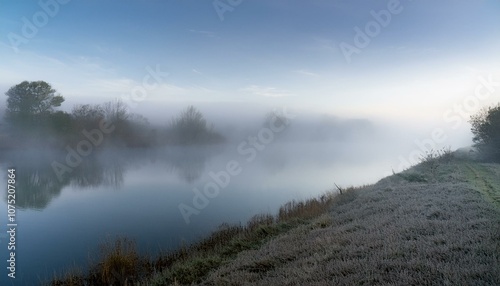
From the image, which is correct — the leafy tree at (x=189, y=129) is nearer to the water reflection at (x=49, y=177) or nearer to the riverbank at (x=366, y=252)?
the water reflection at (x=49, y=177)

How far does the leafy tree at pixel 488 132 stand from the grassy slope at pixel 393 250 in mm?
19535

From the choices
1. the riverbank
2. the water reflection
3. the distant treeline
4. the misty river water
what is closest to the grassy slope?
the riverbank

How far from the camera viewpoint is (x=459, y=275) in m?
4.50

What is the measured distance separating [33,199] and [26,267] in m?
11.8

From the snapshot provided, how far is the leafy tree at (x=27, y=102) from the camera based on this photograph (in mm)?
45125

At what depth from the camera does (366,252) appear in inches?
247

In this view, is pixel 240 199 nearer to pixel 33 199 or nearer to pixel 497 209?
pixel 33 199

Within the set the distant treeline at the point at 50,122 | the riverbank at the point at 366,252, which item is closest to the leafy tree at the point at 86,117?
the distant treeline at the point at 50,122

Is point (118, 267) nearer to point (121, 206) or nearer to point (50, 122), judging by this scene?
point (121, 206)

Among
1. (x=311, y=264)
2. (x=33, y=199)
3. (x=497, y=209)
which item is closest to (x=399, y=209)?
(x=497, y=209)

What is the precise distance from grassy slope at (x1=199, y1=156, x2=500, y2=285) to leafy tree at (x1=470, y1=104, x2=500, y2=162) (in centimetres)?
1954

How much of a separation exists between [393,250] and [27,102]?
5299 cm

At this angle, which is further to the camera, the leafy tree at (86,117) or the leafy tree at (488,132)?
the leafy tree at (86,117)

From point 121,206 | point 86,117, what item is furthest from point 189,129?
point 121,206
